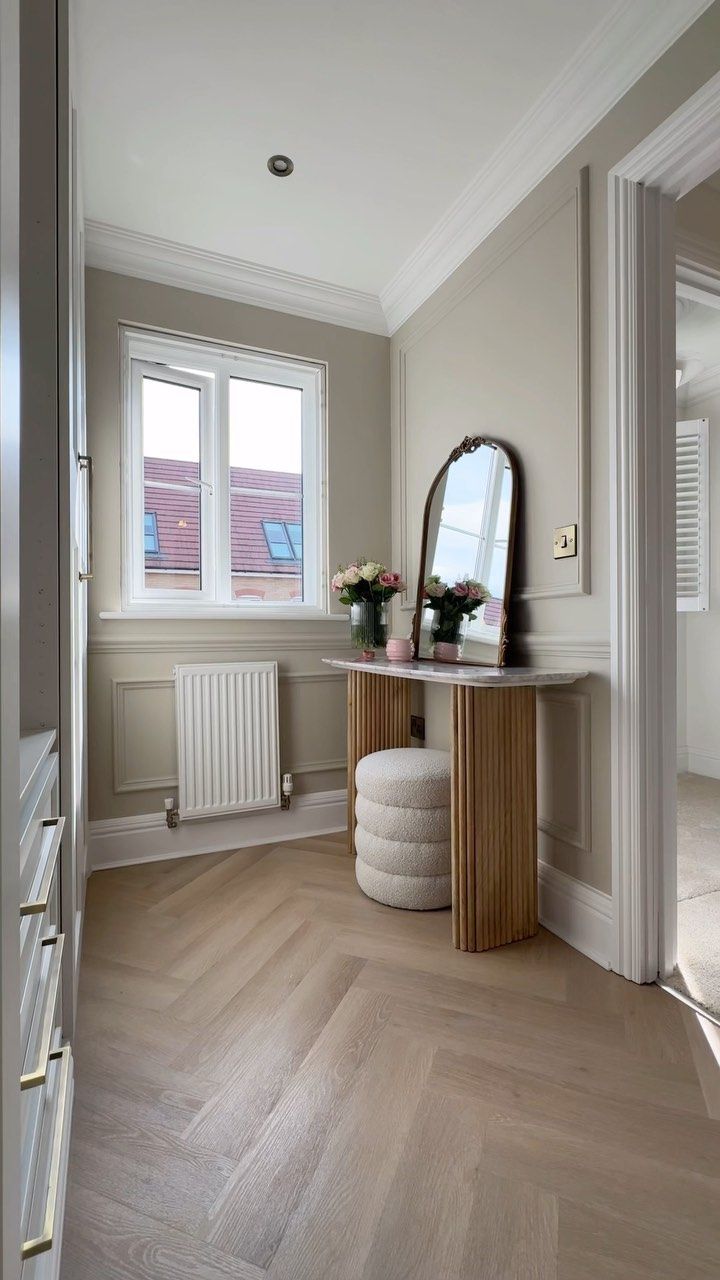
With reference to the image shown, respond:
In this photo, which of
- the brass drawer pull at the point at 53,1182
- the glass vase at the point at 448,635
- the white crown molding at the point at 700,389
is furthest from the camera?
the white crown molding at the point at 700,389

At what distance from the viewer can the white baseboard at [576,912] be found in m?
1.75

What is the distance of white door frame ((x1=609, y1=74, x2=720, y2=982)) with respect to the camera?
1641mm

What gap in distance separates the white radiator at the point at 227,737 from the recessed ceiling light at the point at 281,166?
1.95 meters

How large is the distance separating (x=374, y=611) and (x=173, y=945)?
1523mm

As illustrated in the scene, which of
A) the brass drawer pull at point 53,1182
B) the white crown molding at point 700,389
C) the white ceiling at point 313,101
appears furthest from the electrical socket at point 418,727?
the white crown molding at point 700,389

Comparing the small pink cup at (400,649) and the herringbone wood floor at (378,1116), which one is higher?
the small pink cup at (400,649)

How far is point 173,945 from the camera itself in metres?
1.87

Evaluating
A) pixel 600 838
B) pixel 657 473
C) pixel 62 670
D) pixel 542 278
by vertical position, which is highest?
pixel 542 278

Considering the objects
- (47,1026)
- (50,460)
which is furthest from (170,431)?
(47,1026)

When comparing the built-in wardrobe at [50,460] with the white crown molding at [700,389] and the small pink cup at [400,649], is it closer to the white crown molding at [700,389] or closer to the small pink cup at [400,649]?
the small pink cup at [400,649]

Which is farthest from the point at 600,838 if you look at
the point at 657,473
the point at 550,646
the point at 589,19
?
the point at 589,19

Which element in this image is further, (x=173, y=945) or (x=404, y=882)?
(x=404, y=882)

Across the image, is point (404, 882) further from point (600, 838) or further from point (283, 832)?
point (283, 832)

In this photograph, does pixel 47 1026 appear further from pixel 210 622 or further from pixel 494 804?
pixel 210 622
